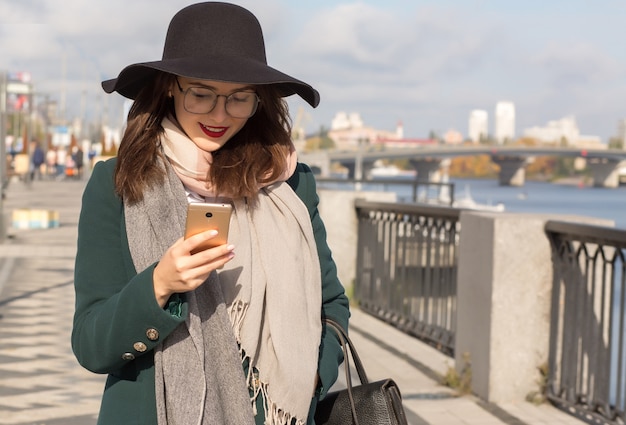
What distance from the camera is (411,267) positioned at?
31.6 ft

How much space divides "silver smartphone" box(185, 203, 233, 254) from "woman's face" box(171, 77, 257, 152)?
37 cm

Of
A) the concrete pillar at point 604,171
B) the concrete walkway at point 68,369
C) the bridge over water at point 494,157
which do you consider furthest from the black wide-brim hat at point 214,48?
the concrete pillar at point 604,171

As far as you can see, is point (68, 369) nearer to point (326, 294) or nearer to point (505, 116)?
point (326, 294)

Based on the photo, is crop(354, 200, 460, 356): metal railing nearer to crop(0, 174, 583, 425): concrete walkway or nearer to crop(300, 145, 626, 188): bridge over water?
crop(0, 174, 583, 425): concrete walkway

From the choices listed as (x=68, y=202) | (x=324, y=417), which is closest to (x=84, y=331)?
(x=324, y=417)

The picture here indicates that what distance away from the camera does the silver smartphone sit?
1956mm

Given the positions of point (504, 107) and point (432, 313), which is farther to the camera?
point (504, 107)

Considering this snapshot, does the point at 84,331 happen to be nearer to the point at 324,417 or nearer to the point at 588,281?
the point at 324,417

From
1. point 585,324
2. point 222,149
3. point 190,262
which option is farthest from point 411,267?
point 190,262

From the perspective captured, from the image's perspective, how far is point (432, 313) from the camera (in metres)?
8.95

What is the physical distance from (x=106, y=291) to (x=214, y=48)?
1.78 ft

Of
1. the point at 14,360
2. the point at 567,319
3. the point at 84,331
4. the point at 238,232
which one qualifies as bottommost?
the point at 14,360

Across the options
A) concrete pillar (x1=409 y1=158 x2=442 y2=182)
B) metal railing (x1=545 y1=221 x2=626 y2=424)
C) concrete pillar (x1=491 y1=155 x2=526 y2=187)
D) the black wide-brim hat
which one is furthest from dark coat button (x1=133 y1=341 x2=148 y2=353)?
concrete pillar (x1=409 y1=158 x2=442 y2=182)

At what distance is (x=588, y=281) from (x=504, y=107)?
365ft
